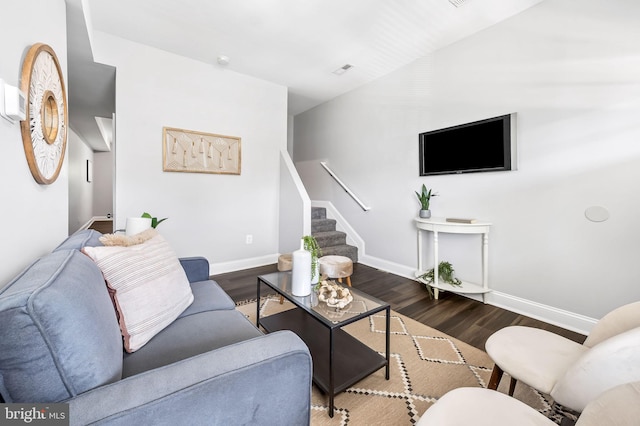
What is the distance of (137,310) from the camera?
1065mm

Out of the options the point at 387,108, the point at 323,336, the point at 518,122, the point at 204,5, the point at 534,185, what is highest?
the point at 204,5

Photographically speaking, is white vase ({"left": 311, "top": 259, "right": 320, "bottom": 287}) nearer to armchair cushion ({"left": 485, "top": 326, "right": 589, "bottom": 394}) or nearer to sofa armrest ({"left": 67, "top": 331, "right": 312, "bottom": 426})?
sofa armrest ({"left": 67, "top": 331, "right": 312, "bottom": 426})

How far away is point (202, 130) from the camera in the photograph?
10.2ft

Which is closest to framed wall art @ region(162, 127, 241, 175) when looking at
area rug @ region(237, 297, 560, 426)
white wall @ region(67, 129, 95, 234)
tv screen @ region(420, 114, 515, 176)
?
tv screen @ region(420, 114, 515, 176)

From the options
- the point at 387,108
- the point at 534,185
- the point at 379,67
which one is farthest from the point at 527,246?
the point at 379,67

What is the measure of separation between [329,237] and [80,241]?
118 inches

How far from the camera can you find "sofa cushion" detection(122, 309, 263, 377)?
0.97 meters

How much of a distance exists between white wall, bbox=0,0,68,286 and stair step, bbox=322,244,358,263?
281cm

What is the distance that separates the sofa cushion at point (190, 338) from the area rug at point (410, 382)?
0.55 metres

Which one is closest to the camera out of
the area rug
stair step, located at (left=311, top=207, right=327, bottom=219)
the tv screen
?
the area rug

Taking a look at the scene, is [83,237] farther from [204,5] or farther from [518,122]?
[518,122]

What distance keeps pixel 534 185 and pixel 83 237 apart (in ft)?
10.3

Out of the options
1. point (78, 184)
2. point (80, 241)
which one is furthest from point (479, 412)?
point (78, 184)
